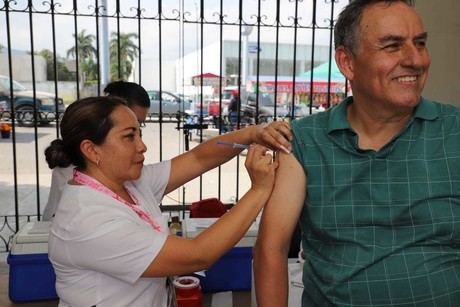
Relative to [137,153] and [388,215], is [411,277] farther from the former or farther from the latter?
[137,153]

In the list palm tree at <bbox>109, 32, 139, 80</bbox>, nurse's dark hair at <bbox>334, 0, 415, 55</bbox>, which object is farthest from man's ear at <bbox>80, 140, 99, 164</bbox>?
palm tree at <bbox>109, 32, 139, 80</bbox>

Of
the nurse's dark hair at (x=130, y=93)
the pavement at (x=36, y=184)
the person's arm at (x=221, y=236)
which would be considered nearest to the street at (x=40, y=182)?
the pavement at (x=36, y=184)

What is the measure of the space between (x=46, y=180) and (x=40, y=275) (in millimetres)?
5531

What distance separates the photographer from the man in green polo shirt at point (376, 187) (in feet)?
3.97

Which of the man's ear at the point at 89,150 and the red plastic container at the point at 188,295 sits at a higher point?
the man's ear at the point at 89,150

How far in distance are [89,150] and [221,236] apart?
0.52 m

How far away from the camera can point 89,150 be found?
147 centimetres

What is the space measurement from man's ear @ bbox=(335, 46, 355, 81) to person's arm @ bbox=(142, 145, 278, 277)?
13.6 inches

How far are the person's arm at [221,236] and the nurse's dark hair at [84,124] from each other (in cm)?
42

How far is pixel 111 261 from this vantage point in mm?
1295

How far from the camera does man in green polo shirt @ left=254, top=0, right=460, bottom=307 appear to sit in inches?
47.7

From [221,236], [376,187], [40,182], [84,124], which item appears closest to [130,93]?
[84,124]

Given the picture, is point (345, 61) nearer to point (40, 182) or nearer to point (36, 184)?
point (36, 184)

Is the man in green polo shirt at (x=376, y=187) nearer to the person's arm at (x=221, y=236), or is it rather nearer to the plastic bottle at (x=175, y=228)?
the person's arm at (x=221, y=236)
